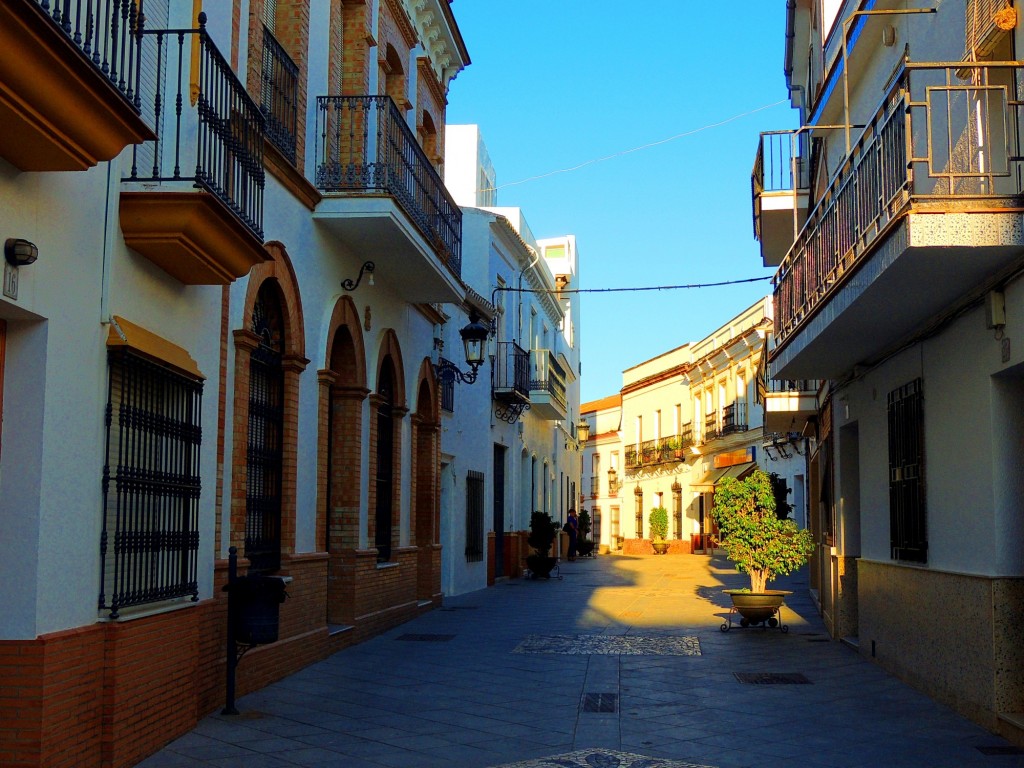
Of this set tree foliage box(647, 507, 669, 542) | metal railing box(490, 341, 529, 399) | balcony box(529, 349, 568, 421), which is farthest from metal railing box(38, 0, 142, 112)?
tree foliage box(647, 507, 669, 542)

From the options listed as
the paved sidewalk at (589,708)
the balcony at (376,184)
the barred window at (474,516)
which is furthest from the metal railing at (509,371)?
the balcony at (376,184)

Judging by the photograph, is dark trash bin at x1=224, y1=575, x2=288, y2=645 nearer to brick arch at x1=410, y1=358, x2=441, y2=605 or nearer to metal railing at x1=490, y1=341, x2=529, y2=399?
brick arch at x1=410, y1=358, x2=441, y2=605

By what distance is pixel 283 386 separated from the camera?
1096cm

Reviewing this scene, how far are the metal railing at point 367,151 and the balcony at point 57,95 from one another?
5.95 metres

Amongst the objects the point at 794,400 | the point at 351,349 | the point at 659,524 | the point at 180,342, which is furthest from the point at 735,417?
the point at 180,342

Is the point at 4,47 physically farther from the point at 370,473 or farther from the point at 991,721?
the point at 370,473

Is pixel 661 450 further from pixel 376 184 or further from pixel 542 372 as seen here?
pixel 376 184

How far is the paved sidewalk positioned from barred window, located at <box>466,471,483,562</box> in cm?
595

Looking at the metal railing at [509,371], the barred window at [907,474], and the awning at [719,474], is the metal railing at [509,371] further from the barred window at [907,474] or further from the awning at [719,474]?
the barred window at [907,474]

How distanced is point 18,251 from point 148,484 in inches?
81.8

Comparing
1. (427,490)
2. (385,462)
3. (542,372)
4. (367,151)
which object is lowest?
(427,490)

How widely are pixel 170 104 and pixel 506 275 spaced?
18724 mm

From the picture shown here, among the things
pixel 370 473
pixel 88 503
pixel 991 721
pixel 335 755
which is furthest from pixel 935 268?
pixel 370 473

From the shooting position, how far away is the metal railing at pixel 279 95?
10531 millimetres
